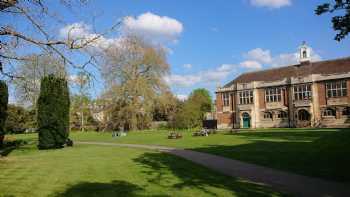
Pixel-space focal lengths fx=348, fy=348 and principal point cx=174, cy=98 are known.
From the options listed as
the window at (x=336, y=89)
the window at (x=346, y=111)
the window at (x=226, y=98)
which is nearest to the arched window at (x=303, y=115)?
the window at (x=336, y=89)

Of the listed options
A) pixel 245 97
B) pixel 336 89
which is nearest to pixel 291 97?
pixel 336 89

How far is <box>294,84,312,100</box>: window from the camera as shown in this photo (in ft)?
181

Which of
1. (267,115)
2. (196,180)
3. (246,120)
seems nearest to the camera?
(196,180)

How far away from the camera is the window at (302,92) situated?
55.0 meters

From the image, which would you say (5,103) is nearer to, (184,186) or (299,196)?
(184,186)

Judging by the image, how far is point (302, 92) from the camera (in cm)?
5569

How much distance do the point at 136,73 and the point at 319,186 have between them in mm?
48424

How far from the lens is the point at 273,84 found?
194 feet

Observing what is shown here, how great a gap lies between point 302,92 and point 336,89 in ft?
16.9

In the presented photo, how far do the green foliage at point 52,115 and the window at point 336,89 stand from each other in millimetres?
41405

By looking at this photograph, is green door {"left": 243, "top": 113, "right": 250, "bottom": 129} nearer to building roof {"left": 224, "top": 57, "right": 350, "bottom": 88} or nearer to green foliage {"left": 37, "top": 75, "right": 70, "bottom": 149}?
building roof {"left": 224, "top": 57, "right": 350, "bottom": 88}

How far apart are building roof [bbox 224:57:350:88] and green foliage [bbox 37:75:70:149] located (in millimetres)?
42442

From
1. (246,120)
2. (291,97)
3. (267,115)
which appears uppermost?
(291,97)

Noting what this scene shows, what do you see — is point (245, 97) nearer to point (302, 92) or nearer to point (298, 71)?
point (298, 71)
